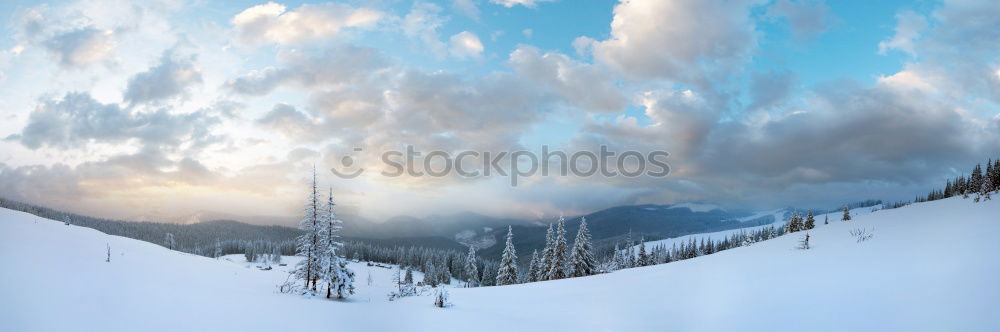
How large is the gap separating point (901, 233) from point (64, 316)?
93.3 feet

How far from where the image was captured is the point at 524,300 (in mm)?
19797

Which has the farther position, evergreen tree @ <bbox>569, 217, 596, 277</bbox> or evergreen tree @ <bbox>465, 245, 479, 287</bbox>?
evergreen tree @ <bbox>465, 245, 479, 287</bbox>

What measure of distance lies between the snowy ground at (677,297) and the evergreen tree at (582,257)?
98.1 ft

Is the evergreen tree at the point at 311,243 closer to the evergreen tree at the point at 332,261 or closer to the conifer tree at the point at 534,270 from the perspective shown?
the evergreen tree at the point at 332,261

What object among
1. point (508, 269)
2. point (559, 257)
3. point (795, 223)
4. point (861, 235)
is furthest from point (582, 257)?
point (795, 223)

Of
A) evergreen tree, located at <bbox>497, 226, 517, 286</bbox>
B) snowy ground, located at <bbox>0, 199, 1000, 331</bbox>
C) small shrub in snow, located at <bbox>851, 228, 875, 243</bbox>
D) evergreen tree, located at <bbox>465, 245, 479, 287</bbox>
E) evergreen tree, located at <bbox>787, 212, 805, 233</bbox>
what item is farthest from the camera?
evergreen tree, located at <bbox>465, 245, 479, 287</bbox>

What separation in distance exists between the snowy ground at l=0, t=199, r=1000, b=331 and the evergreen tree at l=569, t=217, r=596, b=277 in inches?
1177

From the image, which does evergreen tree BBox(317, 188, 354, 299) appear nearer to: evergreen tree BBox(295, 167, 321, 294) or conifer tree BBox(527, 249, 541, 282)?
evergreen tree BBox(295, 167, 321, 294)

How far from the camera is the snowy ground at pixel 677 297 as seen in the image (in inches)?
362

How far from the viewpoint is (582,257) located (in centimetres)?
5103

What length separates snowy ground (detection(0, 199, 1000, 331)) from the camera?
30.2 ft

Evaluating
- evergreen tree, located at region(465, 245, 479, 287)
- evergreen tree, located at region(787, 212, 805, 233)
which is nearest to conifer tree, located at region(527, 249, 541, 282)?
evergreen tree, located at region(465, 245, 479, 287)

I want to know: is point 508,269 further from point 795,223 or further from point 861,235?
point 795,223

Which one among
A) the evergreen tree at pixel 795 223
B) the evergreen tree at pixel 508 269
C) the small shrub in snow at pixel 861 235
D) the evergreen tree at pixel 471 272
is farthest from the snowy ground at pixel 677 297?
the evergreen tree at pixel 795 223
